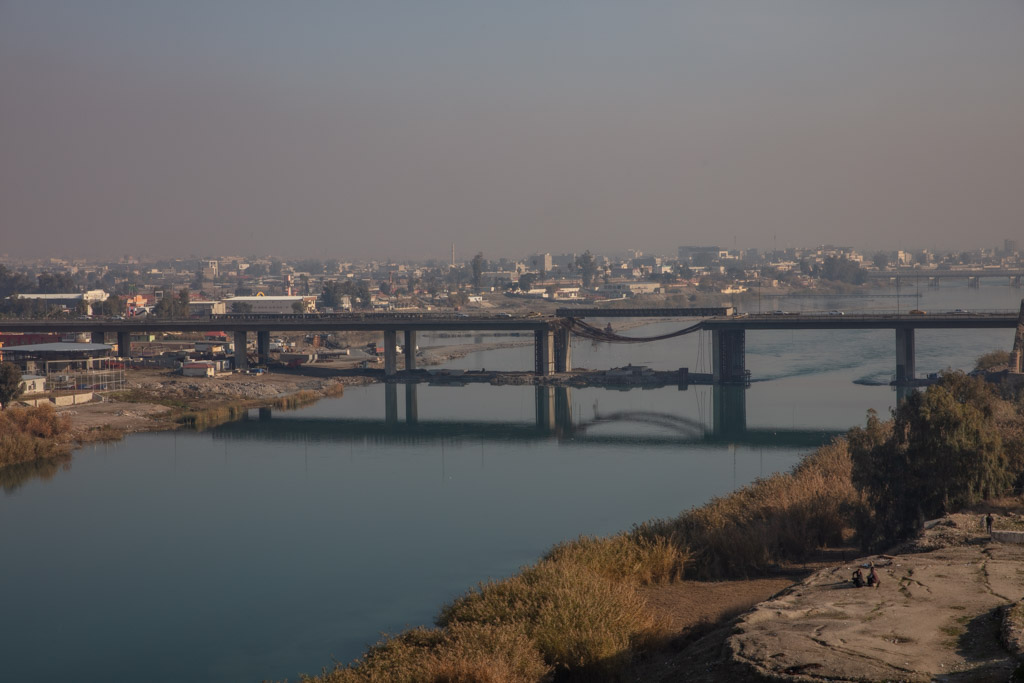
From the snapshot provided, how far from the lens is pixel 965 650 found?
921 cm

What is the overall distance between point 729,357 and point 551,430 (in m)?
13.6

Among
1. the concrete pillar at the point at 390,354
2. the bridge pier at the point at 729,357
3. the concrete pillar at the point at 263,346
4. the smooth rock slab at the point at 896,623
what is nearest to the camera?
the smooth rock slab at the point at 896,623

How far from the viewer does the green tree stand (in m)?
16.2

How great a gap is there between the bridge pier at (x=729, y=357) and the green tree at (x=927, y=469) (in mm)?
28086

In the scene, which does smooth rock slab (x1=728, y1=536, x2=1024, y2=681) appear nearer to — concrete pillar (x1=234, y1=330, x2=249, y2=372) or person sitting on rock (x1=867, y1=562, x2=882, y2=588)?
person sitting on rock (x1=867, y1=562, x2=882, y2=588)

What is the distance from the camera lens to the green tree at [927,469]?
16219mm

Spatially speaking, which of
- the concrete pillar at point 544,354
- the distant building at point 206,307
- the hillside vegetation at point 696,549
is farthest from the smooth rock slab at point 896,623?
the distant building at point 206,307

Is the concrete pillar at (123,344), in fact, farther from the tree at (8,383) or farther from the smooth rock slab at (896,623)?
the smooth rock slab at (896,623)

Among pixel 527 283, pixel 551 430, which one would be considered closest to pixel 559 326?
pixel 551 430

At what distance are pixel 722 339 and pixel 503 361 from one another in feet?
51.9

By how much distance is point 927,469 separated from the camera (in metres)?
16.5

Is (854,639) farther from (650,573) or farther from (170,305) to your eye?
(170,305)

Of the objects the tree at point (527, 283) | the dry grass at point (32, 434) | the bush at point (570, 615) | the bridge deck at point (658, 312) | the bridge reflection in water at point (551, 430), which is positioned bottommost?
the bridge reflection in water at point (551, 430)

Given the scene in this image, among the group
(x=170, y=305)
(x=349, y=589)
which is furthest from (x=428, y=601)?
(x=170, y=305)
